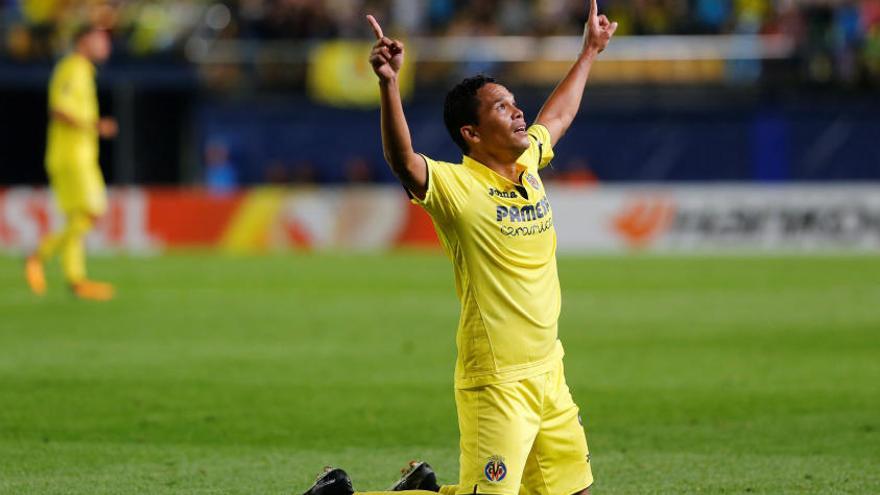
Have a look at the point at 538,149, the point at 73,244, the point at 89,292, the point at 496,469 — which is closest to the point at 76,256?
the point at 73,244

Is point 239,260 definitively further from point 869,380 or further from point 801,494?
point 801,494

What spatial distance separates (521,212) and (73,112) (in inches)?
433

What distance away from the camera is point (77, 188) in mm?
15898

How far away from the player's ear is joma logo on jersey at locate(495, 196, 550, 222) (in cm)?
31

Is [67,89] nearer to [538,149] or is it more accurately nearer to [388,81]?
[538,149]

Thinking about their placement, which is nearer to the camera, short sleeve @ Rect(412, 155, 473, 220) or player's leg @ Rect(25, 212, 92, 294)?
short sleeve @ Rect(412, 155, 473, 220)

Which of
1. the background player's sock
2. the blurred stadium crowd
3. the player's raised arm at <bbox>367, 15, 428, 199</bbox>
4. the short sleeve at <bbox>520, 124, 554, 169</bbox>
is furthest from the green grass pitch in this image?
the blurred stadium crowd

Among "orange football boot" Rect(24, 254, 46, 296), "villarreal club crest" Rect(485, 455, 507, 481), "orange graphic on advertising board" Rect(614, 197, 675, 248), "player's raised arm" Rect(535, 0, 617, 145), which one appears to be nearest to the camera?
"villarreal club crest" Rect(485, 455, 507, 481)

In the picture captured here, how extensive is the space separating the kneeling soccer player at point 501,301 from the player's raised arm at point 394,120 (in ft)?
0.04

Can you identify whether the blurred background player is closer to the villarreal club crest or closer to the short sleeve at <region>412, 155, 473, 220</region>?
the short sleeve at <region>412, 155, 473, 220</region>

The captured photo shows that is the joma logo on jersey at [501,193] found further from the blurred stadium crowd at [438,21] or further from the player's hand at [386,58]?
the blurred stadium crowd at [438,21]

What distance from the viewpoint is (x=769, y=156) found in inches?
1134

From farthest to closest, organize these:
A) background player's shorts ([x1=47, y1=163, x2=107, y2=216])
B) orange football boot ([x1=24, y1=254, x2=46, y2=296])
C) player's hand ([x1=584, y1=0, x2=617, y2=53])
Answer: orange football boot ([x1=24, y1=254, x2=46, y2=296])
background player's shorts ([x1=47, y1=163, x2=107, y2=216])
player's hand ([x1=584, y1=0, x2=617, y2=53])

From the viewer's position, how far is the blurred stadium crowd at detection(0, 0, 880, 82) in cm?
2805
